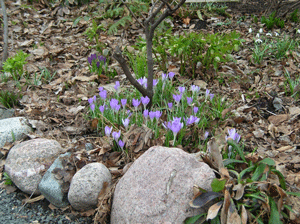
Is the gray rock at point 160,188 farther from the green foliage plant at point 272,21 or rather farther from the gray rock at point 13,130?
the green foliage plant at point 272,21

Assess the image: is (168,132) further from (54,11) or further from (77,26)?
(54,11)

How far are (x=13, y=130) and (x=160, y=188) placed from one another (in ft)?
5.95

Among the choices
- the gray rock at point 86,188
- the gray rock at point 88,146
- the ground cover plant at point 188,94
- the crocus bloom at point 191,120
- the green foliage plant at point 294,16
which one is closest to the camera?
the ground cover plant at point 188,94

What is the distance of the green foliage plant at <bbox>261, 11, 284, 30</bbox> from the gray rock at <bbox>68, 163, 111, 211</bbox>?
169 inches

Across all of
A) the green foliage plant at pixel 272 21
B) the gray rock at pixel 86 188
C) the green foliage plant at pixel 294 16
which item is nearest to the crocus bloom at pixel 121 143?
the gray rock at pixel 86 188

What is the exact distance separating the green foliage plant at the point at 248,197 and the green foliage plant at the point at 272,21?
3906 mm

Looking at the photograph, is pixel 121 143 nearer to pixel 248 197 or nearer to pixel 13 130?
pixel 248 197

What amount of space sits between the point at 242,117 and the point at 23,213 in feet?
7.32

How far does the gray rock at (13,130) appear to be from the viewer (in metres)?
2.88

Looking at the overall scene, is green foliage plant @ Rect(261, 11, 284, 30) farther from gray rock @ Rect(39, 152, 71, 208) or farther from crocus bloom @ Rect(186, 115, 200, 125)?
gray rock @ Rect(39, 152, 71, 208)

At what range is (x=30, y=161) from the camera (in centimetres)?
251

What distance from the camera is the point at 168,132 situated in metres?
2.49

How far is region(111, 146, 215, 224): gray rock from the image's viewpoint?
6.00ft

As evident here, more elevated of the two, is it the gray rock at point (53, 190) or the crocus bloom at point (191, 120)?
the crocus bloom at point (191, 120)
